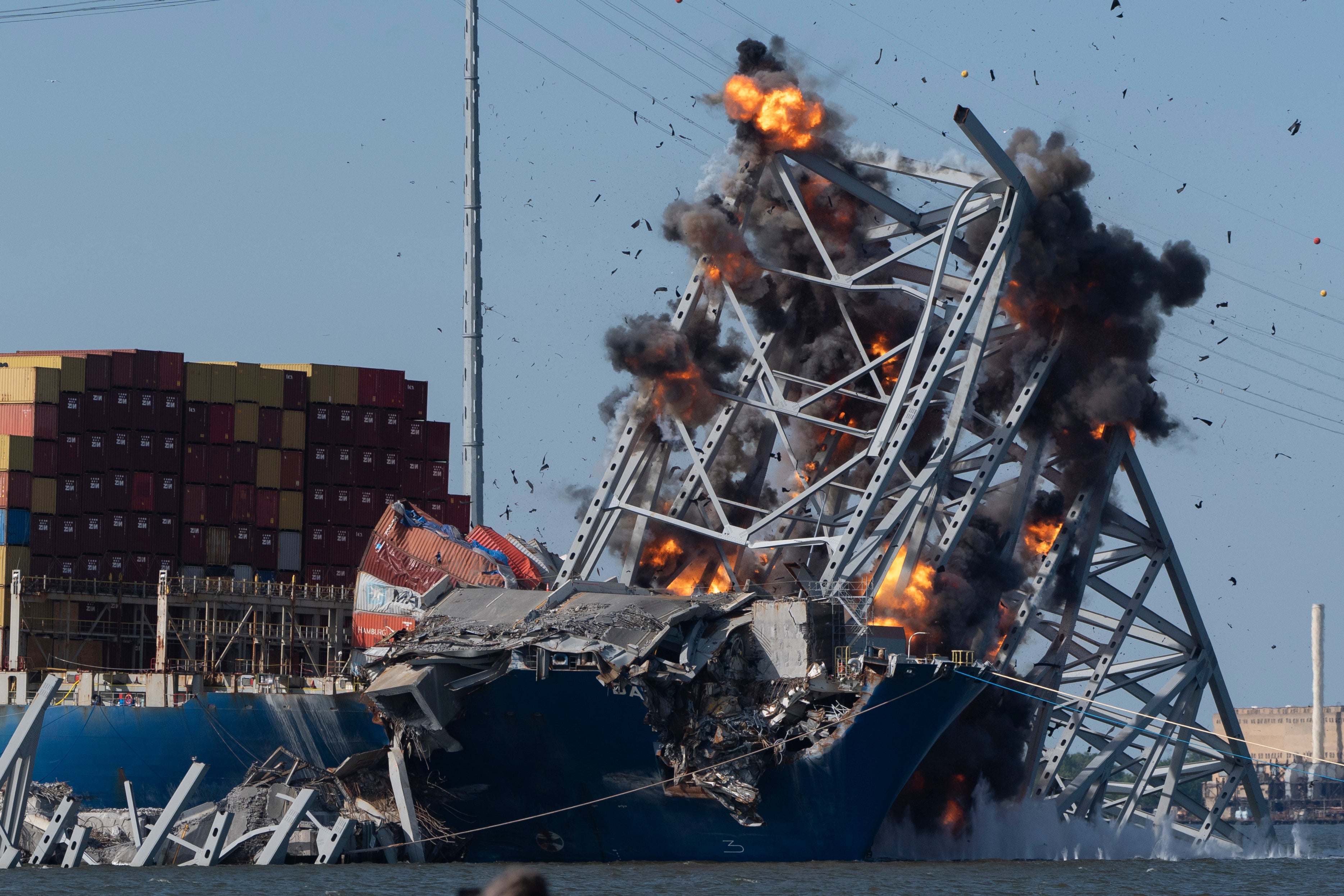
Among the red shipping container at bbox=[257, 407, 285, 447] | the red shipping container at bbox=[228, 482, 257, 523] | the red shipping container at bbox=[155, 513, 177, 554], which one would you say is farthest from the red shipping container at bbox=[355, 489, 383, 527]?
the red shipping container at bbox=[155, 513, 177, 554]

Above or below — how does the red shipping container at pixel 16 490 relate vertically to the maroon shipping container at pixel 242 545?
above

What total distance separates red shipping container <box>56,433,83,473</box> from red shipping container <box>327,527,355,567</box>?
1002 centimetres

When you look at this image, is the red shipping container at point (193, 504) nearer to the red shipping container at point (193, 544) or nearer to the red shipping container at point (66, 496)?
the red shipping container at point (193, 544)

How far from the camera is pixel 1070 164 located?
57500 mm

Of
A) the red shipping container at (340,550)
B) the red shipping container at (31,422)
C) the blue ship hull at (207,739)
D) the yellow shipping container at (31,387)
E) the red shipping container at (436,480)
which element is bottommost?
the blue ship hull at (207,739)

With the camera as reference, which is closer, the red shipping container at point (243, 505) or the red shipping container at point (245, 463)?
the red shipping container at point (243, 505)

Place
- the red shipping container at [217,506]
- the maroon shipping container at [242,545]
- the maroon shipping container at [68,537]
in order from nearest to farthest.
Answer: the maroon shipping container at [68,537], the red shipping container at [217,506], the maroon shipping container at [242,545]

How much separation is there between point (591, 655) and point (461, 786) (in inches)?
245

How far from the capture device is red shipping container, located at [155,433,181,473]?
76.1 metres

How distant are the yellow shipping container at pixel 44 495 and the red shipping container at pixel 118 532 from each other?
2234 mm

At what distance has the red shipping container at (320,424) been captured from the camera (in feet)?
260

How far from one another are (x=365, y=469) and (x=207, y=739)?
19198mm

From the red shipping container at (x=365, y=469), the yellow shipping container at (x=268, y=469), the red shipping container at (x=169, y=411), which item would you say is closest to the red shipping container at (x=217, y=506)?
the yellow shipping container at (x=268, y=469)

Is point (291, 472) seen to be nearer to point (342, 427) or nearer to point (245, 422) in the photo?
point (245, 422)
